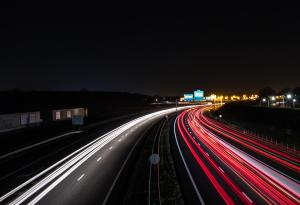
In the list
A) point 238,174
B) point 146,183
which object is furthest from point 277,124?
point 146,183

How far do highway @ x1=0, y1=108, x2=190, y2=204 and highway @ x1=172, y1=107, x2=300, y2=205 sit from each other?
6.75 meters

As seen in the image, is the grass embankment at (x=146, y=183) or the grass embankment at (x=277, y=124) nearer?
the grass embankment at (x=146, y=183)

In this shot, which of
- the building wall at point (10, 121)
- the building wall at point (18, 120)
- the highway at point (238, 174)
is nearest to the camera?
the highway at point (238, 174)

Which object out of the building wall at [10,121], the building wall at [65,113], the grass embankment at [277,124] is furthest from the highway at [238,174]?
the building wall at [65,113]

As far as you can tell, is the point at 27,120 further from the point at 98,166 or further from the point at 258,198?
the point at 258,198

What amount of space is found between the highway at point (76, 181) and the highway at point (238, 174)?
6.75 meters

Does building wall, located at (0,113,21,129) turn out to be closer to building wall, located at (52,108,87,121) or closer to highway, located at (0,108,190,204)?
building wall, located at (52,108,87,121)

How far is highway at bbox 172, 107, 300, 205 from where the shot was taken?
61.5ft

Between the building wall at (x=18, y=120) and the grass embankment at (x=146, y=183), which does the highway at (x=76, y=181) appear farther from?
the building wall at (x=18, y=120)

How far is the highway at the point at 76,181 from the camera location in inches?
739

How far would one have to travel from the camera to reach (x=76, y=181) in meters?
22.6

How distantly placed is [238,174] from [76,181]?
15.1 metres

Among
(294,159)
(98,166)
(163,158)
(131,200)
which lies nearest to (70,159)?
(98,166)

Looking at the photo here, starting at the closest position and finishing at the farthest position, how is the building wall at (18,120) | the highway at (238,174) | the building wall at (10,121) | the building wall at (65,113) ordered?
the highway at (238,174), the building wall at (10,121), the building wall at (18,120), the building wall at (65,113)
